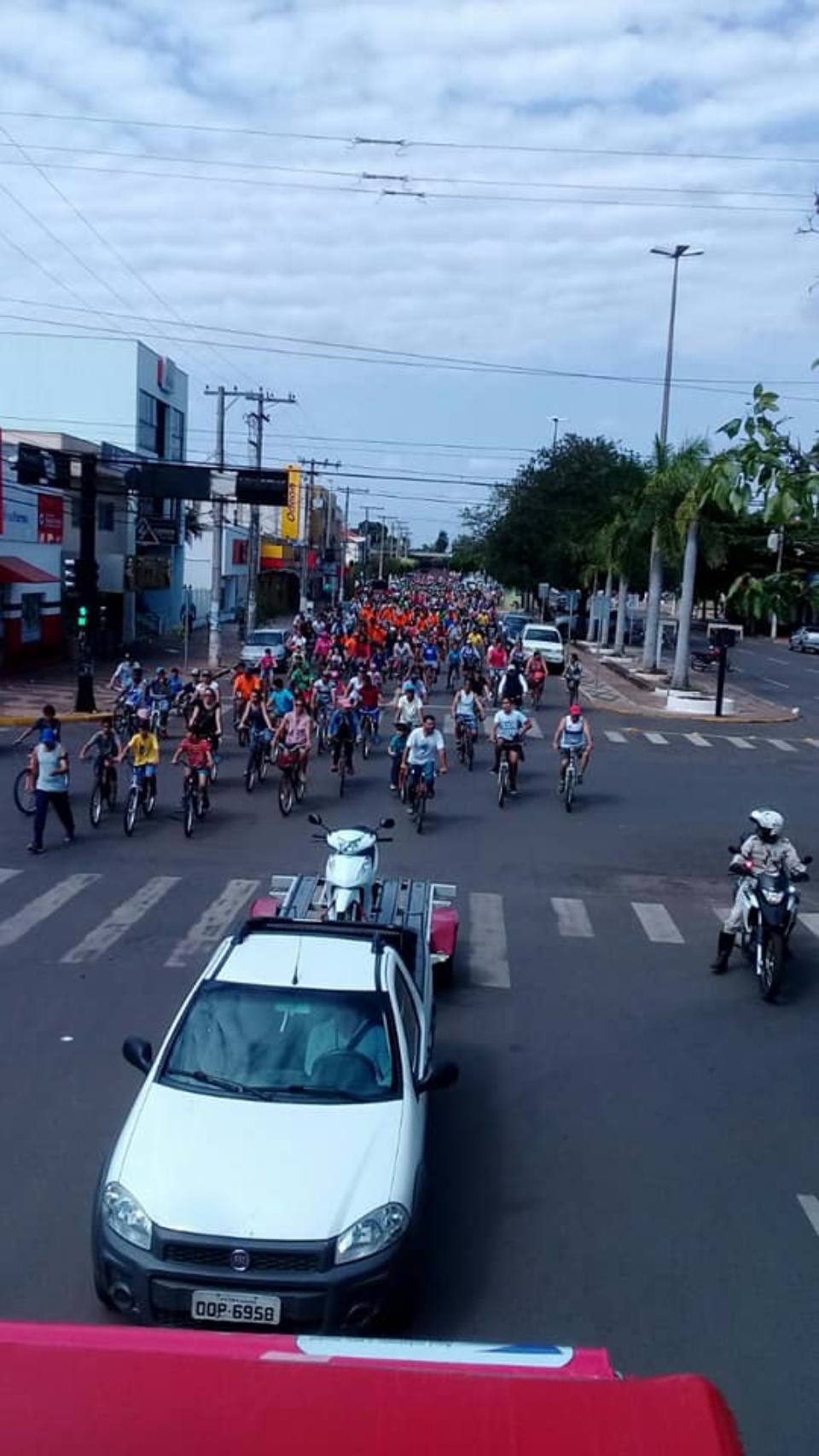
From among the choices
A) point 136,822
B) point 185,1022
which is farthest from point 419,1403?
point 136,822

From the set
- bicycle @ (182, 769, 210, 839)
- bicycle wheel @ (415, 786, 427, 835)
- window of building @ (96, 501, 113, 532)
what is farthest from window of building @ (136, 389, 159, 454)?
bicycle wheel @ (415, 786, 427, 835)

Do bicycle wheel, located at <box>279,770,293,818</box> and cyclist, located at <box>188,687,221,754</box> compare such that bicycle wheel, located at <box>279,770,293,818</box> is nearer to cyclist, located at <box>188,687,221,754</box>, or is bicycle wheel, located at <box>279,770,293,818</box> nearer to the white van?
cyclist, located at <box>188,687,221,754</box>

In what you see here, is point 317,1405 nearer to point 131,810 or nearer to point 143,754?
point 131,810

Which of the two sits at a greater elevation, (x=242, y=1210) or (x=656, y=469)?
(x=656, y=469)

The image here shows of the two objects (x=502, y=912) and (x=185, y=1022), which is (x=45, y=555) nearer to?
(x=502, y=912)

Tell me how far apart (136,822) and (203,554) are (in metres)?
60.6

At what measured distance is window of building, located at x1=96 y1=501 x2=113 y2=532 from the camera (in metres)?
53.2

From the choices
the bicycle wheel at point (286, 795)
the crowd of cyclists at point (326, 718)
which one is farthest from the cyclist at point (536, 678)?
the bicycle wheel at point (286, 795)

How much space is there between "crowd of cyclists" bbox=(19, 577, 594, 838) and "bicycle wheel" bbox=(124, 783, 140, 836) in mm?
203

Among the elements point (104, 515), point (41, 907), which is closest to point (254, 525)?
point (104, 515)

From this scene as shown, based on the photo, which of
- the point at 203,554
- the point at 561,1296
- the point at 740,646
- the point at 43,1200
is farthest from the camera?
the point at 740,646

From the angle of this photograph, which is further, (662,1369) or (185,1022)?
(185,1022)

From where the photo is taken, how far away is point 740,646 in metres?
85.3

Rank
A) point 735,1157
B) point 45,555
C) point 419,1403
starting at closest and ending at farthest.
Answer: point 419,1403 < point 735,1157 < point 45,555
